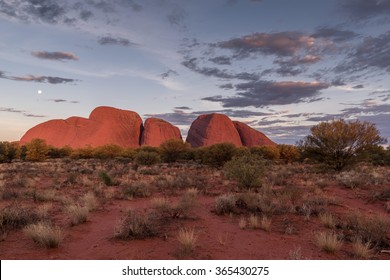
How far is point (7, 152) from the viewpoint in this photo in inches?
1882

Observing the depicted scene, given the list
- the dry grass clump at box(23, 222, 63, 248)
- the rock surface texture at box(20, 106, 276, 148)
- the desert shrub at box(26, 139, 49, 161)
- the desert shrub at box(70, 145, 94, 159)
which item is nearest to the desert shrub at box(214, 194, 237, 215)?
the dry grass clump at box(23, 222, 63, 248)

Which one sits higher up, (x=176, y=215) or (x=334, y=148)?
(x=334, y=148)

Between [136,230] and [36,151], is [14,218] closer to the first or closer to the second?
[136,230]

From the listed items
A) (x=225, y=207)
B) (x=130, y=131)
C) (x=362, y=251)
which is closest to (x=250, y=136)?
(x=130, y=131)

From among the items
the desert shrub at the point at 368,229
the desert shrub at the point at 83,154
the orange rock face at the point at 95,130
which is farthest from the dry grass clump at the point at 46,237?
the orange rock face at the point at 95,130

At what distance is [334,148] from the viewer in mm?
23188

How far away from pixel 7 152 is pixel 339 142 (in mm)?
45980

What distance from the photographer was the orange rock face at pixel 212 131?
105 m

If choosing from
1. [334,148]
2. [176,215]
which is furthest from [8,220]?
[334,148]

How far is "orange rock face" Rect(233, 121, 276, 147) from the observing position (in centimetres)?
11231
